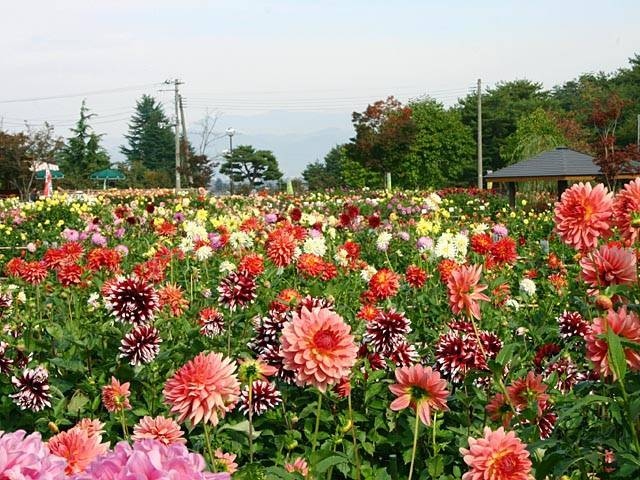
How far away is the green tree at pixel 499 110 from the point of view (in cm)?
5075

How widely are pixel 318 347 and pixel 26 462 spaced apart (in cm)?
89

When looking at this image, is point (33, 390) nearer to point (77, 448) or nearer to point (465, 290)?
point (77, 448)

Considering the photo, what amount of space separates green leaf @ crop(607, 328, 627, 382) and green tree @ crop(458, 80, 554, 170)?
48.7m

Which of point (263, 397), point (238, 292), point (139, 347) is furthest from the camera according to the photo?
point (238, 292)

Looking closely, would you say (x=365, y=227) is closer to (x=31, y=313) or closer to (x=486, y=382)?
(x=31, y=313)

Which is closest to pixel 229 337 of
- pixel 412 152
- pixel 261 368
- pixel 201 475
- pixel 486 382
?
pixel 486 382

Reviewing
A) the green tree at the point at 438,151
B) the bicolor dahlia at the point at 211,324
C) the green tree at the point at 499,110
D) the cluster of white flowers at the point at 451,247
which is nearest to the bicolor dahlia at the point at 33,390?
the bicolor dahlia at the point at 211,324

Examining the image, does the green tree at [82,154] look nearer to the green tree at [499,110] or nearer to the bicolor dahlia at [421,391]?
the green tree at [499,110]

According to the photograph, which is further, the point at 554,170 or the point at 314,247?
the point at 554,170

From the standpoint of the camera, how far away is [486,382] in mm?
2641

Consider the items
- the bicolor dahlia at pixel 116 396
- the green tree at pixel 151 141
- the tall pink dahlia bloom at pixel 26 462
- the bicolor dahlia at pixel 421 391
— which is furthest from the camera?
the green tree at pixel 151 141

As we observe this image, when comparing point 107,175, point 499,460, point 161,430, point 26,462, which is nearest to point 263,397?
point 161,430

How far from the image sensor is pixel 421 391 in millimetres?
1881

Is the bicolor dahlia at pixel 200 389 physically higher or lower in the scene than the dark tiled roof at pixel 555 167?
lower
